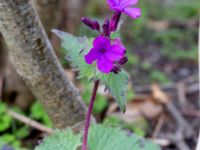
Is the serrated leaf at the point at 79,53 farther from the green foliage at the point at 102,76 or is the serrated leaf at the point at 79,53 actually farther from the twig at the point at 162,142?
the twig at the point at 162,142

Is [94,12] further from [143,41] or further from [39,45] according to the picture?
[39,45]

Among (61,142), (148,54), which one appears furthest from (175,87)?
(61,142)

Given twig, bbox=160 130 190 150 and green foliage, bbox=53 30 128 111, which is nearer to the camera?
green foliage, bbox=53 30 128 111

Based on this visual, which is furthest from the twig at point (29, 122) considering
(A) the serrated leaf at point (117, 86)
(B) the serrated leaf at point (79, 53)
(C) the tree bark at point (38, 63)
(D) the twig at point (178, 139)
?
(A) the serrated leaf at point (117, 86)

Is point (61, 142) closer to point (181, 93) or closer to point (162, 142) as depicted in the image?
point (162, 142)

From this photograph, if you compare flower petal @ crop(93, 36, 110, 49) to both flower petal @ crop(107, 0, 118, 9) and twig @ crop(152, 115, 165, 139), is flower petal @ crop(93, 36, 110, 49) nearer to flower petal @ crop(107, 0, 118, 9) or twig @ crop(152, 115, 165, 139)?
flower petal @ crop(107, 0, 118, 9)

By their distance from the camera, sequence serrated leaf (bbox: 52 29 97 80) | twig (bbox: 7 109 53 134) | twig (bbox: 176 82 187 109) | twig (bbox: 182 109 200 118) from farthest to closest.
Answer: twig (bbox: 176 82 187 109)
twig (bbox: 182 109 200 118)
twig (bbox: 7 109 53 134)
serrated leaf (bbox: 52 29 97 80)

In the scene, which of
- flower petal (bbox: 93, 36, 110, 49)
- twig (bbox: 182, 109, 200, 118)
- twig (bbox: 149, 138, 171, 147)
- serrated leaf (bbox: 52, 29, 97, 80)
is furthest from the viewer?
twig (bbox: 182, 109, 200, 118)

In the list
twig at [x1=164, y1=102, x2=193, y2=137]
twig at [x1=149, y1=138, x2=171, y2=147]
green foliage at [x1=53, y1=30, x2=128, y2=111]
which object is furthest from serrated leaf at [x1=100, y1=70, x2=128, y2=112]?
twig at [x1=164, y1=102, x2=193, y2=137]
